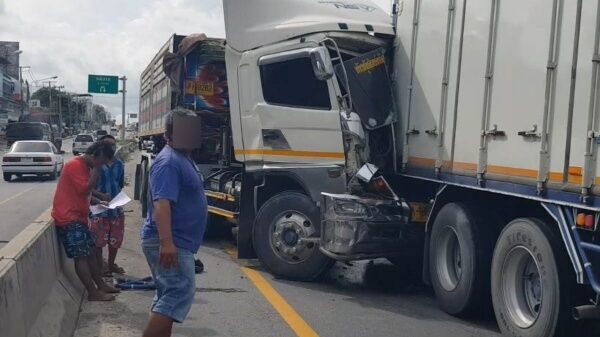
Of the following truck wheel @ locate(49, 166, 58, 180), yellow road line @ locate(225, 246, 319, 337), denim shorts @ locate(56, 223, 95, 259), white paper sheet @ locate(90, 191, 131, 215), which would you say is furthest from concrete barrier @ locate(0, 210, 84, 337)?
truck wheel @ locate(49, 166, 58, 180)

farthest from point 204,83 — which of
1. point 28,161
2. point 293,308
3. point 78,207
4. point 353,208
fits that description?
point 28,161

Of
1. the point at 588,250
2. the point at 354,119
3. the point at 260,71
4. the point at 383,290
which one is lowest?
the point at 383,290

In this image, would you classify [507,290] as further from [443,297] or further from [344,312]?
[344,312]

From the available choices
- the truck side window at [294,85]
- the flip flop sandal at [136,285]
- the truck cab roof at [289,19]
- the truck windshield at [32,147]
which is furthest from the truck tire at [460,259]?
the truck windshield at [32,147]

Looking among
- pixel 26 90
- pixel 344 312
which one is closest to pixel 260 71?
pixel 344 312

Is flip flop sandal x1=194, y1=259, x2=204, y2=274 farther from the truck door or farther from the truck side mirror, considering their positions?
the truck side mirror

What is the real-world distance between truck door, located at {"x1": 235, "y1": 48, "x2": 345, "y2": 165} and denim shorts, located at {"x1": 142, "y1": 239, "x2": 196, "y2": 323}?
3.71 meters

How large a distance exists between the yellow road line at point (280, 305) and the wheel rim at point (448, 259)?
1510mm

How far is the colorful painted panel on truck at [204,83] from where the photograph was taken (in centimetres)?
1125

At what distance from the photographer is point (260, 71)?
28.3ft

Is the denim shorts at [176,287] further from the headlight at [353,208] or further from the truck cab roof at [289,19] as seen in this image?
the truck cab roof at [289,19]

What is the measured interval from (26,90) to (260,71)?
10730 cm

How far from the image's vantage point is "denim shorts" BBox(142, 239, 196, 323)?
4320 millimetres

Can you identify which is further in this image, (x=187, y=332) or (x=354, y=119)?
(x=354, y=119)
